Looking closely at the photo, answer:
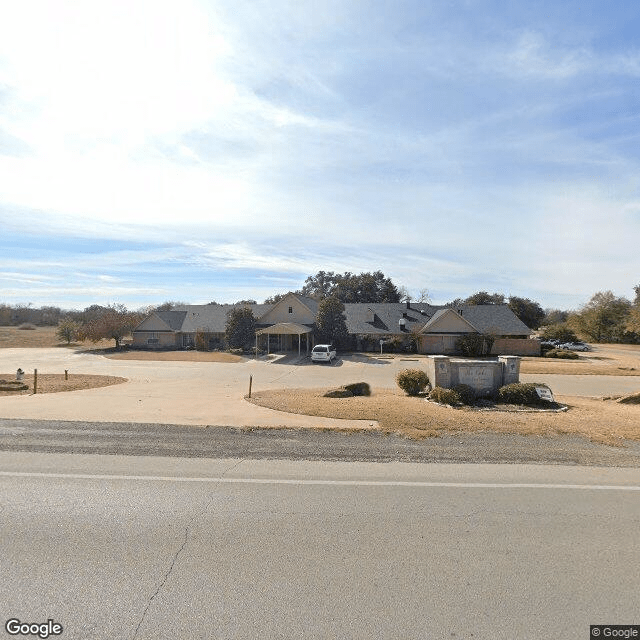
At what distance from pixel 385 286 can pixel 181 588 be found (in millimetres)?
78392

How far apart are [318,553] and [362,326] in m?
47.7

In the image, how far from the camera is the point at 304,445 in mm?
8922

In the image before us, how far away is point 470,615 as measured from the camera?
3596mm

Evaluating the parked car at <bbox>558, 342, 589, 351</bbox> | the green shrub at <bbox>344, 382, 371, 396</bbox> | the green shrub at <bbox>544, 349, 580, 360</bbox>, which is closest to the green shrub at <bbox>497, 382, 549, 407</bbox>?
the green shrub at <bbox>344, 382, 371, 396</bbox>

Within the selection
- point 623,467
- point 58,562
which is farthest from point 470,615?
point 623,467

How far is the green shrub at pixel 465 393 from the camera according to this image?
1597cm

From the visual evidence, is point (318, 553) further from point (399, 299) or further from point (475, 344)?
point (399, 299)

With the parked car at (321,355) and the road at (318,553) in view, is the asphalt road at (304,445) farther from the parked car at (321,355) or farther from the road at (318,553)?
the parked car at (321,355)

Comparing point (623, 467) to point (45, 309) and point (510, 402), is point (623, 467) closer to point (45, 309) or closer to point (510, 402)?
point (510, 402)

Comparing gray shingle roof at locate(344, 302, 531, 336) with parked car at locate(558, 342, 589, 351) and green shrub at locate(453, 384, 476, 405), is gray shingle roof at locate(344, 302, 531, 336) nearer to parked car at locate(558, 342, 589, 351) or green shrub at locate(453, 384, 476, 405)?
parked car at locate(558, 342, 589, 351)

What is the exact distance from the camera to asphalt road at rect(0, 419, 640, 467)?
26.5ft

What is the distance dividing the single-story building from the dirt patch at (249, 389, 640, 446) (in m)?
28.1

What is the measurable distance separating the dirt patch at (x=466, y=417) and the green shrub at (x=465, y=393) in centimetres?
127

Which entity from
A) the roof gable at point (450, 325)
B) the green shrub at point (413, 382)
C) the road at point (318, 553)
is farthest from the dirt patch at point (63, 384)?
the roof gable at point (450, 325)
